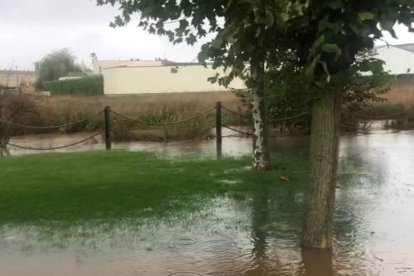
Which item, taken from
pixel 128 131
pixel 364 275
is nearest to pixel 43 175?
pixel 364 275

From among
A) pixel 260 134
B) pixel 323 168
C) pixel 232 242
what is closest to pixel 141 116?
pixel 260 134

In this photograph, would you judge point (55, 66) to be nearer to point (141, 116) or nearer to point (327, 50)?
point (141, 116)

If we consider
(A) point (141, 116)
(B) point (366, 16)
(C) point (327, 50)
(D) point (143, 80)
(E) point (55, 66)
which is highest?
(E) point (55, 66)

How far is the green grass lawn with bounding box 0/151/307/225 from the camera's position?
8078 millimetres

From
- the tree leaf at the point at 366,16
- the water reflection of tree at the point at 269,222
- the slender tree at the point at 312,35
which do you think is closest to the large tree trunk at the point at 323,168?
the slender tree at the point at 312,35

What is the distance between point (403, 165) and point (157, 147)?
20.8 ft

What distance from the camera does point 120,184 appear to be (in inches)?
385

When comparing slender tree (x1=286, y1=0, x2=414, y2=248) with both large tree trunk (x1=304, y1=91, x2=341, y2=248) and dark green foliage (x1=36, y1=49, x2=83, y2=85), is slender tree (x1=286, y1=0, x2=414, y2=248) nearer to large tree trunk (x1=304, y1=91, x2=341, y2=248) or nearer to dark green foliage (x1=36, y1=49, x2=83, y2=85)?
large tree trunk (x1=304, y1=91, x2=341, y2=248)

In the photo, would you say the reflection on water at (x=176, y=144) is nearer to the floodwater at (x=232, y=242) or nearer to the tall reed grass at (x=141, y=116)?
the tall reed grass at (x=141, y=116)

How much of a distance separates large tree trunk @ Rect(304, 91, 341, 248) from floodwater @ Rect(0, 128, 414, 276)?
0.69 ft

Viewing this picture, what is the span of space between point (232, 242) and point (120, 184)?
137 inches

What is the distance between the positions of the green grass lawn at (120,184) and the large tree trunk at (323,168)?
7.23ft

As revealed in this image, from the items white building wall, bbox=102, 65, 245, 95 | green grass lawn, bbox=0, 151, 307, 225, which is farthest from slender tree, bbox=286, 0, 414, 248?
white building wall, bbox=102, 65, 245, 95

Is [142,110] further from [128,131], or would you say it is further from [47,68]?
[47,68]
